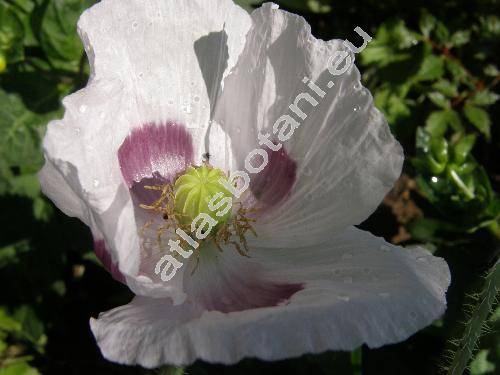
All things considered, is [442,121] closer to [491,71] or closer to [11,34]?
[491,71]

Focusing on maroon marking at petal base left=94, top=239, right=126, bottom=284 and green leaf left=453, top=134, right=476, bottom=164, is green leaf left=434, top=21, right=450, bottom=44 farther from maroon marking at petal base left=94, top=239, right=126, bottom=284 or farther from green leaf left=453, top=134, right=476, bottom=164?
maroon marking at petal base left=94, top=239, right=126, bottom=284

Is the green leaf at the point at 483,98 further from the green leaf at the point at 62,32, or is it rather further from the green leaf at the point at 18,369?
the green leaf at the point at 18,369

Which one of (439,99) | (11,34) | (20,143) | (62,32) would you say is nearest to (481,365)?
(439,99)

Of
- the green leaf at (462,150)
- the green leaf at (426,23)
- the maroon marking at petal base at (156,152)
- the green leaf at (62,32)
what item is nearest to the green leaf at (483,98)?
the green leaf at (426,23)

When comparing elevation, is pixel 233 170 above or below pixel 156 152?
Answer: below

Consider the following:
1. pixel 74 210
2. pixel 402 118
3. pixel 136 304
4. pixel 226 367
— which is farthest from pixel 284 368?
pixel 402 118

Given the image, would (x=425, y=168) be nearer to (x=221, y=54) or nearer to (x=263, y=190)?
(x=263, y=190)
